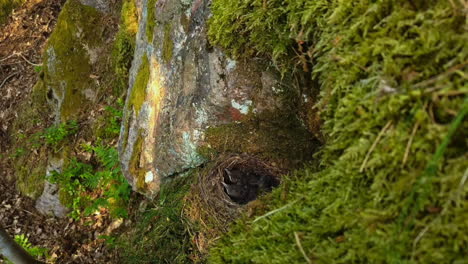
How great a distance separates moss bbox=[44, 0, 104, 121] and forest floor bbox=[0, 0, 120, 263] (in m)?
1.24

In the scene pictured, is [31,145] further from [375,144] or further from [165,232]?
[375,144]

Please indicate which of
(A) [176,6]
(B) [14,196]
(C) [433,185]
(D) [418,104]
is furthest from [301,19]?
(B) [14,196]

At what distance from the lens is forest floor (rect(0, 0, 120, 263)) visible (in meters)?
5.34

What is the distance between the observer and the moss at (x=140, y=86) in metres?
3.71

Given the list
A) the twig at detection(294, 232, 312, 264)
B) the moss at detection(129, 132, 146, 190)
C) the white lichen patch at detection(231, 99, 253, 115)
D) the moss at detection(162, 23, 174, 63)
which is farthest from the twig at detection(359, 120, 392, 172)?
the moss at detection(129, 132, 146, 190)

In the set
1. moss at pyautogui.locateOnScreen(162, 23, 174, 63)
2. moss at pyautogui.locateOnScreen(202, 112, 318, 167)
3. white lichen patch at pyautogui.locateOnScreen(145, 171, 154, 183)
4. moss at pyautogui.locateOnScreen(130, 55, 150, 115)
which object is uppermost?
moss at pyautogui.locateOnScreen(162, 23, 174, 63)

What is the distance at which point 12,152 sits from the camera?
7.18 meters

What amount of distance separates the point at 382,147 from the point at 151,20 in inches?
117

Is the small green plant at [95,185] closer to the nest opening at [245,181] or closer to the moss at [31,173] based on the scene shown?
the moss at [31,173]

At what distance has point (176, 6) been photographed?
A: 3230 mm

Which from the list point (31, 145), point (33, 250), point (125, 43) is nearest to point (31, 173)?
point (31, 145)

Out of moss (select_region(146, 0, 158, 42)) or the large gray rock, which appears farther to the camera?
moss (select_region(146, 0, 158, 42))

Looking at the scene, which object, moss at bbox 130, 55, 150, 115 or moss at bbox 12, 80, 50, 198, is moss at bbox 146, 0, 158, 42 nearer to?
moss at bbox 130, 55, 150, 115

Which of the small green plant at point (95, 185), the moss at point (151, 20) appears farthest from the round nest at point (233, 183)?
the small green plant at point (95, 185)
